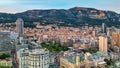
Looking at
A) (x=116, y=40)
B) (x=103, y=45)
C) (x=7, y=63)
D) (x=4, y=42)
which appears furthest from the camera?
(x=116, y=40)

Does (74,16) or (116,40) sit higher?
(74,16)

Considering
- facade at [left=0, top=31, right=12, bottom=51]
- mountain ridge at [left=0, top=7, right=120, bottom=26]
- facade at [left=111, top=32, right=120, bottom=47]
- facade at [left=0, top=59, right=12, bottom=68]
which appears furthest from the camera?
mountain ridge at [left=0, top=7, right=120, bottom=26]

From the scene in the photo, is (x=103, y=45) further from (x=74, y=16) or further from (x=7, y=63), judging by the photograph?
(x=74, y=16)

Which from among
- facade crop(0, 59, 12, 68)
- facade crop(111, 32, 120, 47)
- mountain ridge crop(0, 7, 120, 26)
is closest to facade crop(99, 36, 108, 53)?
facade crop(111, 32, 120, 47)

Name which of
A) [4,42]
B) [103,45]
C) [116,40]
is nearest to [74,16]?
[116,40]

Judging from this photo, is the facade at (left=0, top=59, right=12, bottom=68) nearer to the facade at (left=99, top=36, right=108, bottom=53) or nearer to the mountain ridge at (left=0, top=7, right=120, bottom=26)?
the facade at (left=99, top=36, right=108, bottom=53)

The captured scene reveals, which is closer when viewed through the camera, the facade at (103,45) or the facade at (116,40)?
the facade at (103,45)

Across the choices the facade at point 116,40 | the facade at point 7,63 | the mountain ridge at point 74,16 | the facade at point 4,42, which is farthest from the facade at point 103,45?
the mountain ridge at point 74,16

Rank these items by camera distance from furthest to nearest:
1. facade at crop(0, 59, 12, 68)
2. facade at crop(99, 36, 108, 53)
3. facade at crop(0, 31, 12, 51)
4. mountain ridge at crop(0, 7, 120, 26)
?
1. mountain ridge at crop(0, 7, 120, 26)
2. facade at crop(99, 36, 108, 53)
3. facade at crop(0, 31, 12, 51)
4. facade at crop(0, 59, 12, 68)

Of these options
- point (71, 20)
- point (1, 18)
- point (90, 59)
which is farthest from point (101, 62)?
point (71, 20)

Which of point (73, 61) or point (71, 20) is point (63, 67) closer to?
point (73, 61)

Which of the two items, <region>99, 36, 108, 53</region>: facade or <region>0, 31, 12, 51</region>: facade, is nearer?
<region>0, 31, 12, 51</region>: facade

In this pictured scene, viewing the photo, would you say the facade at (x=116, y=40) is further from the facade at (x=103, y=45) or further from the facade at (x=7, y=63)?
the facade at (x=7, y=63)
